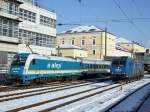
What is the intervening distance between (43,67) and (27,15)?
16.8 m

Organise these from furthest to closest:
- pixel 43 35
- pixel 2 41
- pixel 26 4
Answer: pixel 43 35 → pixel 26 4 → pixel 2 41

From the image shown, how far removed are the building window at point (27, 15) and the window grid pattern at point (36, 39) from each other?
1.80 metres

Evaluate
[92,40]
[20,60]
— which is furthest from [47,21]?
[92,40]

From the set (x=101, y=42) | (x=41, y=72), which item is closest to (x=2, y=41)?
(x=41, y=72)

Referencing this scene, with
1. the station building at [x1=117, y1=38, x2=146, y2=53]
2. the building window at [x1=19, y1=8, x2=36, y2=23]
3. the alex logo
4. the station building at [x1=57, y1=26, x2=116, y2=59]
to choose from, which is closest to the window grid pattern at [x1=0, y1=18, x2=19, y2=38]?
the building window at [x1=19, y1=8, x2=36, y2=23]

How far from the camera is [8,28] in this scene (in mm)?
43438

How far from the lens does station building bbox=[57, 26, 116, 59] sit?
9362 centimetres

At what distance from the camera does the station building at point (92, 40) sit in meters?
93.6

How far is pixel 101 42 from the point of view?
93.4m

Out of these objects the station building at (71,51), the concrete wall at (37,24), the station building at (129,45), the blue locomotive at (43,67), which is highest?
the station building at (129,45)

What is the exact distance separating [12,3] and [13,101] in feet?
86.5

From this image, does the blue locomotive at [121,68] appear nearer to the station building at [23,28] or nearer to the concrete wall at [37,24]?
the station building at [23,28]

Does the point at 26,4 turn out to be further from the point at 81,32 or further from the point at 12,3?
the point at 81,32

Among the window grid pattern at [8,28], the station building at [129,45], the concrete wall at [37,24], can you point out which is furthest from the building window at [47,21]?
the station building at [129,45]
